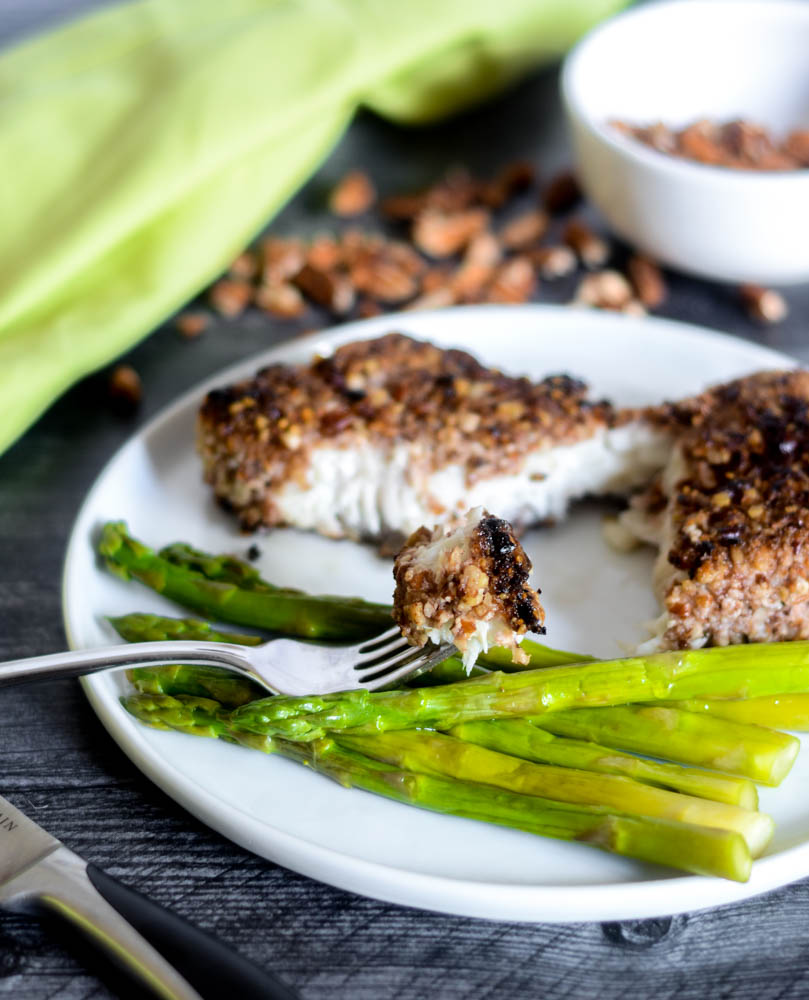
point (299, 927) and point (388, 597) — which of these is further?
point (388, 597)

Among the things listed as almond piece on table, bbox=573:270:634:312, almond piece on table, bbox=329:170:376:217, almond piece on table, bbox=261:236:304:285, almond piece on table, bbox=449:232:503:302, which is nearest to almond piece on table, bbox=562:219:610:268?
almond piece on table, bbox=573:270:634:312

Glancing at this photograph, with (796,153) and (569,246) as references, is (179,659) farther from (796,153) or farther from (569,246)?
(796,153)

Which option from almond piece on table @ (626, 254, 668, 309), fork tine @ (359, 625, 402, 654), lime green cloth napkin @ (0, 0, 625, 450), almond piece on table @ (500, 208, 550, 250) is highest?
lime green cloth napkin @ (0, 0, 625, 450)

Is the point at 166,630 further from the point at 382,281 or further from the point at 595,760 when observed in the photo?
the point at 382,281

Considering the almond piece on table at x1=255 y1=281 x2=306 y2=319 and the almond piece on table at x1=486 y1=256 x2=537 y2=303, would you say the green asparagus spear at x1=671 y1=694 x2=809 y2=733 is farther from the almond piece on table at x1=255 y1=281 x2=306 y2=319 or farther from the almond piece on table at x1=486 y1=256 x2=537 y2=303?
the almond piece on table at x1=255 y1=281 x2=306 y2=319

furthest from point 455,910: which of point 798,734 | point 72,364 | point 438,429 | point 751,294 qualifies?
point 751,294

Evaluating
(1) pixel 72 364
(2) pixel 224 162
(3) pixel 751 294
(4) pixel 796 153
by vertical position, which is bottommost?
(3) pixel 751 294

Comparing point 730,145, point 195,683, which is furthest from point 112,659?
point 730,145
